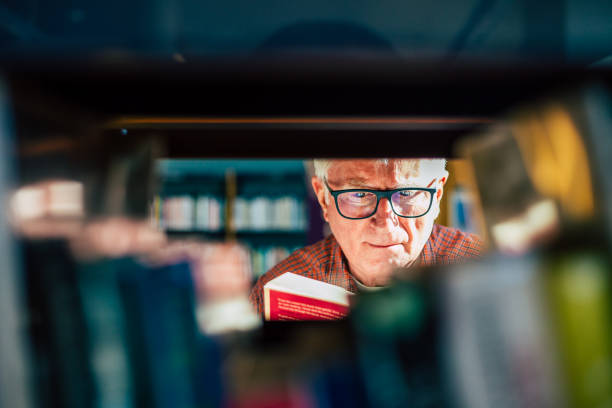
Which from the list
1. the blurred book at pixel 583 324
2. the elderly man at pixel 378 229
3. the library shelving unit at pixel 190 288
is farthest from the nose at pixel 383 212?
the blurred book at pixel 583 324

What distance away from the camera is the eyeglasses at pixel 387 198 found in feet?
1.96

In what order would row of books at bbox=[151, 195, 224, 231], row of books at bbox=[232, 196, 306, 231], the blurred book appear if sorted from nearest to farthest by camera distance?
the blurred book
row of books at bbox=[151, 195, 224, 231]
row of books at bbox=[232, 196, 306, 231]

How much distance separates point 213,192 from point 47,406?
1.88 ft

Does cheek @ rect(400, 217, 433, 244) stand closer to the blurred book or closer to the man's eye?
the man's eye

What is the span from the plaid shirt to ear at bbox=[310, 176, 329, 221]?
0.05m

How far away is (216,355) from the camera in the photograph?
1.31 feet

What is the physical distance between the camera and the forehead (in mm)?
554

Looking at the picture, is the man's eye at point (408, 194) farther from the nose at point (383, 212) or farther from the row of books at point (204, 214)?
the row of books at point (204, 214)

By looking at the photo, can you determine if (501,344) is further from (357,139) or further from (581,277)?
(357,139)

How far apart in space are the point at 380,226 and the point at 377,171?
10cm

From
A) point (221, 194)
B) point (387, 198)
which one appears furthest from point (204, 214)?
point (387, 198)

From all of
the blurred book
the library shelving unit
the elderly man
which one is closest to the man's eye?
the elderly man

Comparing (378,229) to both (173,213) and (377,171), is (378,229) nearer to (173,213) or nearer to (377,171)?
(377,171)

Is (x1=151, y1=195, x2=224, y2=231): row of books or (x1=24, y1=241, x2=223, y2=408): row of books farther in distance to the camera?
(x1=151, y1=195, x2=224, y2=231): row of books
